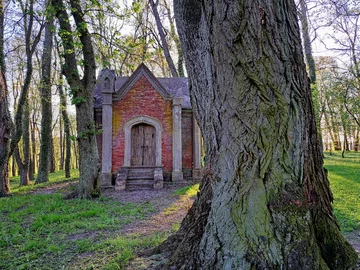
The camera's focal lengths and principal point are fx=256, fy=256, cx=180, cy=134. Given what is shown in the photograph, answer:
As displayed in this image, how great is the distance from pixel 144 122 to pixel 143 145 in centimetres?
117

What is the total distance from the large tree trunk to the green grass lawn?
5.66 feet

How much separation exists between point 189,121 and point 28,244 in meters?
10.1

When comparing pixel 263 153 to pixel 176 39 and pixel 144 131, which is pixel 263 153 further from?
pixel 176 39

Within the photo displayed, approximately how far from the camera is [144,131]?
13.1 meters

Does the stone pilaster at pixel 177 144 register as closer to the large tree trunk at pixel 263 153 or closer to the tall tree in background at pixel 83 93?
the tall tree in background at pixel 83 93

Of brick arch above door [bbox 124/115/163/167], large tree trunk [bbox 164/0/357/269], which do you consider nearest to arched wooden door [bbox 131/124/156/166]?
brick arch above door [bbox 124/115/163/167]

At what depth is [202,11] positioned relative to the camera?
2.50 meters

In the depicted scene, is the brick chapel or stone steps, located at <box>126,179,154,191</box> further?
the brick chapel

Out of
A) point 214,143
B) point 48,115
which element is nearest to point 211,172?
point 214,143

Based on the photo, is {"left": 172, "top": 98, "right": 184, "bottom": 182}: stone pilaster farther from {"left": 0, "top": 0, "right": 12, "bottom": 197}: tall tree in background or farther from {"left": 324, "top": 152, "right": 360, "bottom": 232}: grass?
{"left": 0, "top": 0, "right": 12, "bottom": 197}: tall tree in background

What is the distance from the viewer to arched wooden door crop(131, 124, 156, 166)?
12891mm

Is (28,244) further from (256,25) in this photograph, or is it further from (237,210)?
(256,25)

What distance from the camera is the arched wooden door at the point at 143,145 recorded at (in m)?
12.9

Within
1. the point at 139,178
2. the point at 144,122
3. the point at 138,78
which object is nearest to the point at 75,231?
the point at 139,178
